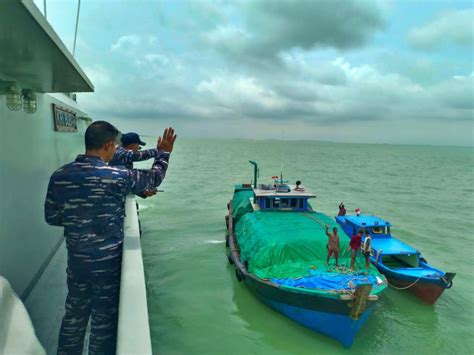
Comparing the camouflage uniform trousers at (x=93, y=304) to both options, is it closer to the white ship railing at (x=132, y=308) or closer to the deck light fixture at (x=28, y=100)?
the white ship railing at (x=132, y=308)

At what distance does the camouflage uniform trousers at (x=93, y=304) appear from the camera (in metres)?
3.02

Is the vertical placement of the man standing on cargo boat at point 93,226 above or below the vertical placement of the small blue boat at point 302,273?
above

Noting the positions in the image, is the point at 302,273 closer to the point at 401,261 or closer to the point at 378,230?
the point at 401,261

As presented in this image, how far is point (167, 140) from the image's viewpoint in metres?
3.74

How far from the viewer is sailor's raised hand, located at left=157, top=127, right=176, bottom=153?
11.9 feet

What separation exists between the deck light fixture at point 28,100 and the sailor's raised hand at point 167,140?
2.27 metres

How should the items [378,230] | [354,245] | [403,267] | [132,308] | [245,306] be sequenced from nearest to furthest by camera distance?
[132,308], [354,245], [245,306], [403,267], [378,230]

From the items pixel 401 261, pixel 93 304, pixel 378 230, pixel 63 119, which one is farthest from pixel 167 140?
pixel 378 230

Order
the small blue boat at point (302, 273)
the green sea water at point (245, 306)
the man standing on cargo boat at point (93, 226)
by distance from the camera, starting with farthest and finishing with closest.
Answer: the green sea water at point (245, 306)
the small blue boat at point (302, 273)
the man standing on cargo boat at point (93, 226)

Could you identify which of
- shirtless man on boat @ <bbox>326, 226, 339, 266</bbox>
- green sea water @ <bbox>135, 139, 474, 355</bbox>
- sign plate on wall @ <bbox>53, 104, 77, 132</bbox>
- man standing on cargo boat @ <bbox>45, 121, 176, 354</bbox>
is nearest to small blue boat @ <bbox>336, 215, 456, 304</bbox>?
green sea water @ <bbox>135, 139, 474, 355</bbox>

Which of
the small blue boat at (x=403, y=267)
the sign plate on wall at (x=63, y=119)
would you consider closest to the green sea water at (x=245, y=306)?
the small blue boat at (x=403, y=267)

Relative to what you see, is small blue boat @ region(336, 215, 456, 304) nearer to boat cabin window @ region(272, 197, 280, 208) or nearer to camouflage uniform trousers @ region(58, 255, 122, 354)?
boat cabin window @ region(272, 197, 280, 208)

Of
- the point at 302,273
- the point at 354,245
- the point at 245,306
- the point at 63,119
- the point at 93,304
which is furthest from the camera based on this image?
the point at 245,306

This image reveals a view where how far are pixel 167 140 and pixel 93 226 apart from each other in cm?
128
